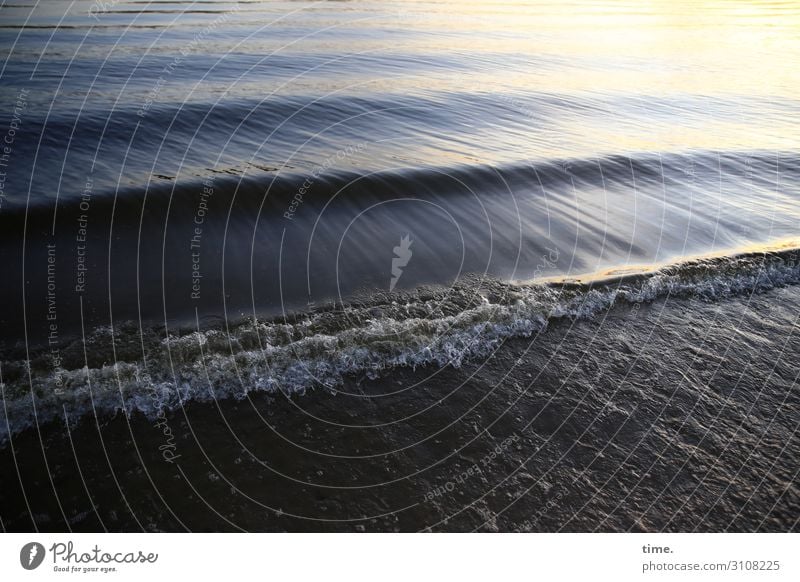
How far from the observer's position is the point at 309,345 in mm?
6898

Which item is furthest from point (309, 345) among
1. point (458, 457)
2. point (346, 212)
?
point (346, 212)

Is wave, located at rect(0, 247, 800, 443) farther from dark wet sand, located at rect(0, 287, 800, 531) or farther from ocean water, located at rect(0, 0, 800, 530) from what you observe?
dark wet sand, located at rect(0, 287, 800, 531)

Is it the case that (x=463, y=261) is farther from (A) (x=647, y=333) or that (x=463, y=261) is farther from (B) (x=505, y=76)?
(B) (x=505, y=76)

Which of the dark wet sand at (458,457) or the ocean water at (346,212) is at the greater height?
the ocean water at (346,212)

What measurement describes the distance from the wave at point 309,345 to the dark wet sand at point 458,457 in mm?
267

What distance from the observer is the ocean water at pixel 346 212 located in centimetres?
669

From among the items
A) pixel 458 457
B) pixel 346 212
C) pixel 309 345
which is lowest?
pixel 458 457

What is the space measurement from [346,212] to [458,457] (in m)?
6.46

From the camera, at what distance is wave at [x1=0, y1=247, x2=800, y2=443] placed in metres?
5.93

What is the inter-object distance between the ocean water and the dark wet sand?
5.1 inches

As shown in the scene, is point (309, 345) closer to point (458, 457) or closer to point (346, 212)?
point (458, 457)

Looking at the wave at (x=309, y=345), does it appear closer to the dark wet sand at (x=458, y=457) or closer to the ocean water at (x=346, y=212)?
the ocean water at (x=346, y=212)

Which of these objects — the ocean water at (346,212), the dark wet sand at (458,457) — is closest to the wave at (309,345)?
the ocean water at (346,212)

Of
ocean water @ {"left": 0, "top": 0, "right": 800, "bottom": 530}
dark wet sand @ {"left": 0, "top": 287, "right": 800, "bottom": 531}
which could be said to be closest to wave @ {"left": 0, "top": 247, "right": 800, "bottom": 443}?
ocean water @ {"left": 0, "top": 0, "right": 800, "bottom": 530}
